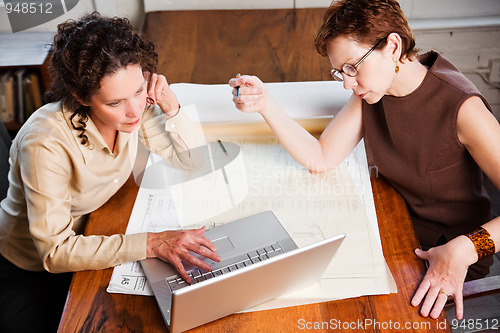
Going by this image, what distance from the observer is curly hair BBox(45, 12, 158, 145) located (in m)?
1.17

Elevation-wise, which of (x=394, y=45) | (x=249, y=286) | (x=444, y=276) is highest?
(x=394, y=45)

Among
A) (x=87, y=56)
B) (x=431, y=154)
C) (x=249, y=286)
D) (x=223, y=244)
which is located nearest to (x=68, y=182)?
(x=87, y=56)

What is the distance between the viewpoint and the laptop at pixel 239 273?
867mm

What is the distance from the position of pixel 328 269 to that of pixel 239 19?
4.69 feet

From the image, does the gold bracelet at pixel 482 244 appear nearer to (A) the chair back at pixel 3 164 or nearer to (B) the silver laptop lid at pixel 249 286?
(B) the silver laptop lid at pixel 249 286

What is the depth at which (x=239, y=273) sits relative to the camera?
33.8 inches

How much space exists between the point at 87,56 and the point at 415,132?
800 millimetres

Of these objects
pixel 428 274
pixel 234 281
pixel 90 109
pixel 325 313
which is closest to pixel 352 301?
pixel 325 313

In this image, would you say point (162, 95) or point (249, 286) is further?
point (162, 95)

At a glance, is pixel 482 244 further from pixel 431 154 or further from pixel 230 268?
pixel 230 268

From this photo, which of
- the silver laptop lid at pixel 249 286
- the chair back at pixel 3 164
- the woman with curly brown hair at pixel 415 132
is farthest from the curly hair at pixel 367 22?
the chair back at pixel 3 164

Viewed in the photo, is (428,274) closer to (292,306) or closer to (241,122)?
(292,306)

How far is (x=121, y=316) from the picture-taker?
1004 mm

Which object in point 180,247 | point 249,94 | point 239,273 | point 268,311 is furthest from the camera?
point 249,94
